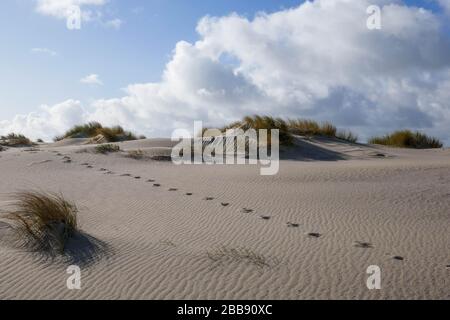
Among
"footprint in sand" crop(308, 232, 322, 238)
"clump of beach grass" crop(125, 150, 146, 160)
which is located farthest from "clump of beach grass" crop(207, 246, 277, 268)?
"clump of beach grass" crop(125, 150, 146, 160)

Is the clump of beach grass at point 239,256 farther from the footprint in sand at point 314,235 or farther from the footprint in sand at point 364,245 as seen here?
the footprint in sand at point 364,245

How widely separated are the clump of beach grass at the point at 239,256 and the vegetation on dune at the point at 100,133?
15772mm

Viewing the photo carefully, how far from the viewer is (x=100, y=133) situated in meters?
20.9

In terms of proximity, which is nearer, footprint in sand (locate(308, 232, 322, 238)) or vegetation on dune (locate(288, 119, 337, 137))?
footprint in sand (locate(308, 232, 322, 238))

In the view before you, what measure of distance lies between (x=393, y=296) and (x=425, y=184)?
17.3ft

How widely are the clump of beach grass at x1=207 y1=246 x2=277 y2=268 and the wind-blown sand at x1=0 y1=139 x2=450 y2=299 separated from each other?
31 millimetres

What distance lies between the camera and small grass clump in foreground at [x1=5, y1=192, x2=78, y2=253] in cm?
519

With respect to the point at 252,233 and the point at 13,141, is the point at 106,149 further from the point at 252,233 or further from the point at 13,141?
the point at 252,233

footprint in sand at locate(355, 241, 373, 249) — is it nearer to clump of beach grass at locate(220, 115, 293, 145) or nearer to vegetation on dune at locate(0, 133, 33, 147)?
clump of beach grass at locate(220, 115, 293, 145)

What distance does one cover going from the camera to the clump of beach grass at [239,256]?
483cm

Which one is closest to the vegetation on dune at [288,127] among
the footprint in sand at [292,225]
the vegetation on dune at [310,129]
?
the vegetation on dune at [310,129]

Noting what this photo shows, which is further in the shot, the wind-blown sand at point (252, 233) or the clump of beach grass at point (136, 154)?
the clump of beach grass at point (136, 154)

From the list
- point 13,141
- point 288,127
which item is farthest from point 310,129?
point 13,141
